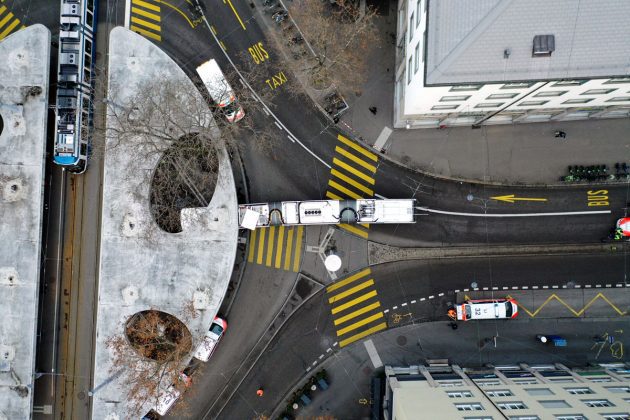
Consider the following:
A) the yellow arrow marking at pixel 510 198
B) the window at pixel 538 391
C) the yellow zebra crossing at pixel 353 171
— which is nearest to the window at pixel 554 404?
the window at pixel 538 391

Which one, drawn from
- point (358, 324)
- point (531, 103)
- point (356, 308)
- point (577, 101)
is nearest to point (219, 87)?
point (356, 308)

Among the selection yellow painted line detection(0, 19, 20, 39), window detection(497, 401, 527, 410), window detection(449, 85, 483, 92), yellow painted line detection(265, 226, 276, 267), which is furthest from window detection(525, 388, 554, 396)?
yellow painted line detection(0, 19, 20, 39)


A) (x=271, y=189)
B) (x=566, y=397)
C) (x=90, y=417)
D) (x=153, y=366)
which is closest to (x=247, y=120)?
(x=271, y=189)

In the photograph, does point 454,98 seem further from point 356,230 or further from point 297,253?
point 297,253

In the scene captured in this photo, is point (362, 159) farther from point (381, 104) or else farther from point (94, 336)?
point (94, 336)

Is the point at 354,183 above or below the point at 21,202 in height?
above

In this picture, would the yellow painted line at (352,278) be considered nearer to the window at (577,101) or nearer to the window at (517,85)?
the window at (517,85)
